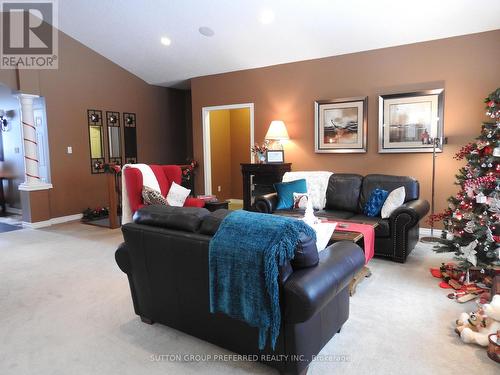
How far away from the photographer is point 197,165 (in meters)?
7.29

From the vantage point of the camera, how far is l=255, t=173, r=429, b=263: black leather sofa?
3723 mm

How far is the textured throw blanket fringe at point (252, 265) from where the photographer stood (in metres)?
1.69

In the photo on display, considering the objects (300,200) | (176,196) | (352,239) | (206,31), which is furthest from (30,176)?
(352,239)

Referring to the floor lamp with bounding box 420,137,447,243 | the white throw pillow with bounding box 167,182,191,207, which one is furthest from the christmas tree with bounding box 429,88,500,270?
the white throw pillow with bounding box 167,182,191,207

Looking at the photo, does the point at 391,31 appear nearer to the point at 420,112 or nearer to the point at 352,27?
the point at 352,27

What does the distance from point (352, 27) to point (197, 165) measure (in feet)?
12.7

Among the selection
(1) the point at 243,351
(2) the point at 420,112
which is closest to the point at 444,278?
(1) the point at 243,351

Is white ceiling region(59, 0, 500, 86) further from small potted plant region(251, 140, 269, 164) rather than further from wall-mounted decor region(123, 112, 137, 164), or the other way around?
small potted plant region(251, 140, 269, 164)

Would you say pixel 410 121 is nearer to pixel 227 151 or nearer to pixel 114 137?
pixel 227 151

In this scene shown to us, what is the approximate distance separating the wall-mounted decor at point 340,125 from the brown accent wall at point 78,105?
382cm

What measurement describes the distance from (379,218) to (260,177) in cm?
249

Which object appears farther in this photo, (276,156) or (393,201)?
(276,156)

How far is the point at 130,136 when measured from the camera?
7.39m

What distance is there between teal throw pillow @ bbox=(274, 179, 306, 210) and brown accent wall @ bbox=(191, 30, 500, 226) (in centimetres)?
120
